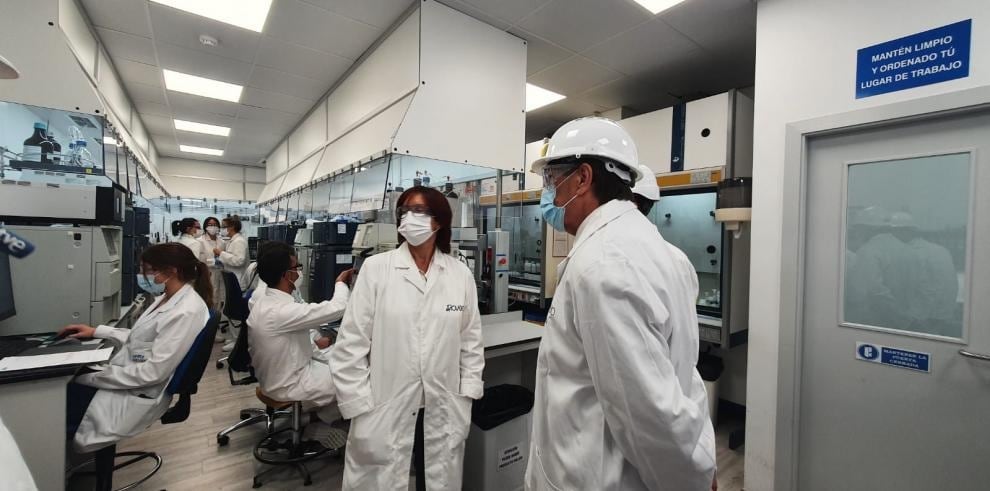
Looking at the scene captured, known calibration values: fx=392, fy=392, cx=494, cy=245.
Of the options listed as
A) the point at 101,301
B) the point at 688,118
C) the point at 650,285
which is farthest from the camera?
the point at 688,118

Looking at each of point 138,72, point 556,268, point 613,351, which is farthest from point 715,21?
point 138,72

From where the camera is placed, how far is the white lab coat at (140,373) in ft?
5.74

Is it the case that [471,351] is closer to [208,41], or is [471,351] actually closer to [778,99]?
[778,99]

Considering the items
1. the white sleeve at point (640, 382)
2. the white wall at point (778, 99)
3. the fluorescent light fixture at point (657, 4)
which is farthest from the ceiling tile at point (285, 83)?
the white sleeve at point (640, 382)

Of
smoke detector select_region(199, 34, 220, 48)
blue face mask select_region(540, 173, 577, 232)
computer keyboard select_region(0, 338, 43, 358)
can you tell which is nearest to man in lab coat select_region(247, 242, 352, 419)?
computer keyboard select_region(0, 338, 43, 358)

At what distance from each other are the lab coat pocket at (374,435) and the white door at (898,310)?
7.11 ft

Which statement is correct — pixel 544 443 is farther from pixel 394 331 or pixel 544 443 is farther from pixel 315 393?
pixel 315 393

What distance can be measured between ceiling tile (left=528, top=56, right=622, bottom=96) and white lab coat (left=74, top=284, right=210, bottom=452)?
3017mm

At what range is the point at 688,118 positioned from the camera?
2984 millimetres

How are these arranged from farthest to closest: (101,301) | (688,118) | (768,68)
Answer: (688,118) → (768,68) → (101,301)

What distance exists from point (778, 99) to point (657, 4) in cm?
92

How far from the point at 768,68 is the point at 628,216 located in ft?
6.49

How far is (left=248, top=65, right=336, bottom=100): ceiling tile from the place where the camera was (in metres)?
3.62

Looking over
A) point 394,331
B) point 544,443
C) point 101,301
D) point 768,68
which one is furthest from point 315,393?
point 768,68
